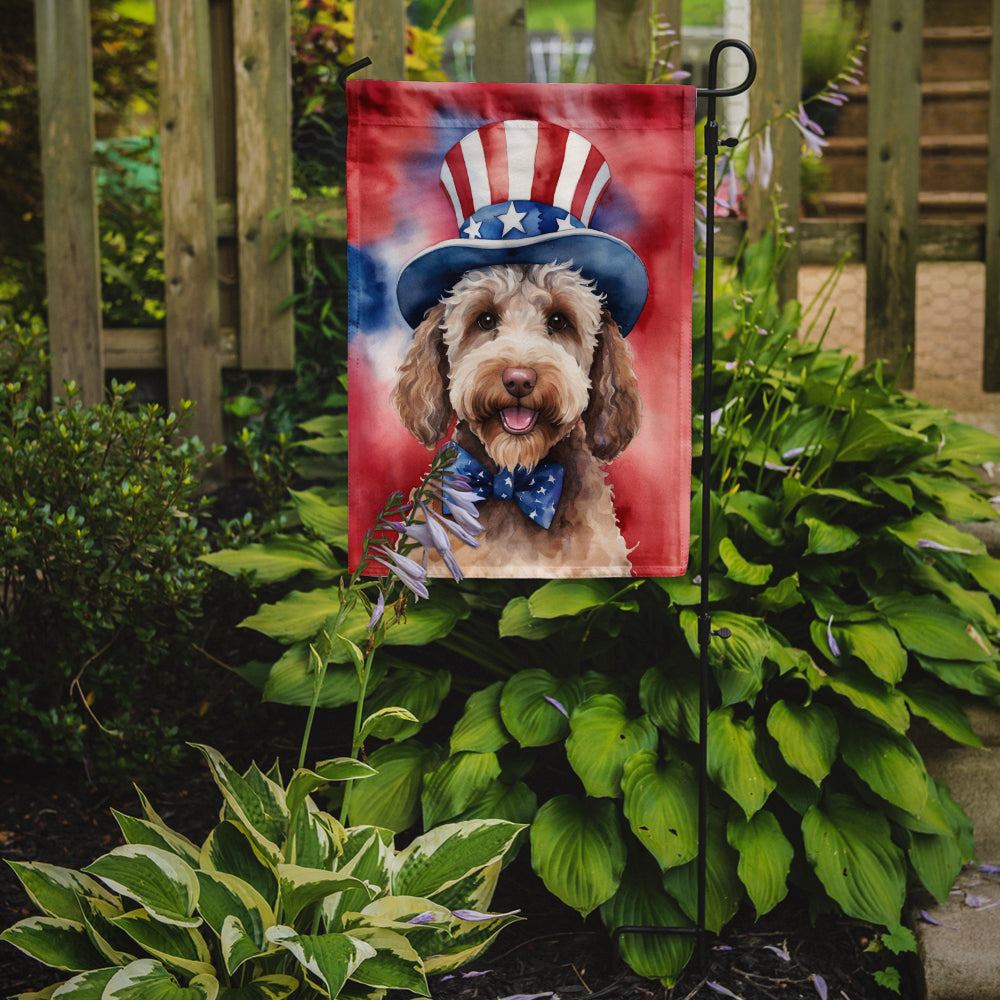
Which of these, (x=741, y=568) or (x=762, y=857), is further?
(x=741, y=568)

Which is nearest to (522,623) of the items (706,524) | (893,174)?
(706,524)

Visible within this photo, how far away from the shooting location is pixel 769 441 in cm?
234

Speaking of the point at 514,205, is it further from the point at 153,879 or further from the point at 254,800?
the point at 153,879

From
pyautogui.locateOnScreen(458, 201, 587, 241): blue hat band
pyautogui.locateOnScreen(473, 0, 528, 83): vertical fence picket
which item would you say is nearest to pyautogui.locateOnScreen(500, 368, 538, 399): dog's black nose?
pyautogui.locateOnScreen(458, 201, 587, 241): blue hat band

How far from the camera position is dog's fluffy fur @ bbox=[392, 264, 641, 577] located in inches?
68.9

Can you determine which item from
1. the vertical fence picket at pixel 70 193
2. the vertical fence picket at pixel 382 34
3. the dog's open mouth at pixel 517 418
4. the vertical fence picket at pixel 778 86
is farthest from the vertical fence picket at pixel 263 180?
the dog's open mouth at pixel 517 418

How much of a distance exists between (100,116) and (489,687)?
414 cm

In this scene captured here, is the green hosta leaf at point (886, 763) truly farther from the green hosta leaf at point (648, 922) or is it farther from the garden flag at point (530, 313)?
the garden flag at point (530, 313)

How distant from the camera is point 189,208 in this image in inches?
128

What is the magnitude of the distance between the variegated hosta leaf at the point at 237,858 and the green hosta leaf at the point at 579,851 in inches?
19.3

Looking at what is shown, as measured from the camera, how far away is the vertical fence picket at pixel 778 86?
3.24 meters

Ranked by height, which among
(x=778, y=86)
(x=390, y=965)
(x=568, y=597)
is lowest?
(x=390, y=965)

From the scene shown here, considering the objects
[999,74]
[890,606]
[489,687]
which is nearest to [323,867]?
[489,687]

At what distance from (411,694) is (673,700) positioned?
0.54 metres
